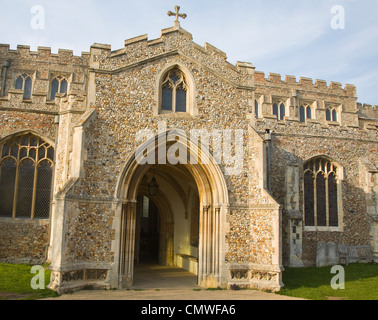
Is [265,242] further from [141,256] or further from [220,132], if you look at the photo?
[141,256]

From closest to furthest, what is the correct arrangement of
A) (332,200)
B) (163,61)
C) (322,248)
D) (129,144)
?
(129,144) < (163,61) < (322,248) < (332,200)

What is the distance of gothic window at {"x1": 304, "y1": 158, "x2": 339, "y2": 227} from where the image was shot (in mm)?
17500

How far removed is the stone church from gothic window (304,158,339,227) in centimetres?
5

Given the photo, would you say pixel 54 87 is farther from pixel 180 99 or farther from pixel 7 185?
pixel 180 99

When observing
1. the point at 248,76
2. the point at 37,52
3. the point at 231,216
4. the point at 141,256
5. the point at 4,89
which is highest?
the point at 37,52

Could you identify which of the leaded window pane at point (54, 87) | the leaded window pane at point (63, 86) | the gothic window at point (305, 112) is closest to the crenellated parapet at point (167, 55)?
the leaded window pane at point (63, 86)

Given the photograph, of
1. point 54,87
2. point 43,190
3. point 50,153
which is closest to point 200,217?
point 43,190

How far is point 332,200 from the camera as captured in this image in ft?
58.5

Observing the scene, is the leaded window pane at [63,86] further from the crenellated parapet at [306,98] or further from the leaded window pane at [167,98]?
the crenellated parapet at [306,98]

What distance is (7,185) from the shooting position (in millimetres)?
14648

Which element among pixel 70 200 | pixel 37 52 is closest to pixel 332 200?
pixel 70 200

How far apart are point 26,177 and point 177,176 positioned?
609 cm

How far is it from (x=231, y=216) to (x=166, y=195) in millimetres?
6176

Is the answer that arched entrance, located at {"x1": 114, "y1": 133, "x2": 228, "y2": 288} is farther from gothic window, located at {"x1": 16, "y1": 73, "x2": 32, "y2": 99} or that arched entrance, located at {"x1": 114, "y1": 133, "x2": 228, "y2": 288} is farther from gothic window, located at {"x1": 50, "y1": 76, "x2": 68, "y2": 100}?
gothic window, located at {"x1": 16, "y1": 73, "x2": 32, "y2": 99}
